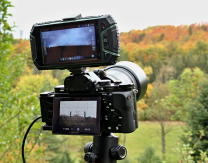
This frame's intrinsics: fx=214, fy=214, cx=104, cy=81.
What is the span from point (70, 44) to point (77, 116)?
0.25m

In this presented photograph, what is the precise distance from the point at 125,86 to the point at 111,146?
0.23 m

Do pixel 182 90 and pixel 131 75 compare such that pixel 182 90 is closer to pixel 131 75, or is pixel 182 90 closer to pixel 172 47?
pixel 172 47

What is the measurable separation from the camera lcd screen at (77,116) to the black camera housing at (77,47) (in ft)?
0.41

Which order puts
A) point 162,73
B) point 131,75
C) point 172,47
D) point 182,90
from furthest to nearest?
point 172,47 → point 162,73 → point 182,90 → point 131,75

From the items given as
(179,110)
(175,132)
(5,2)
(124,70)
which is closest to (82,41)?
(124,70)

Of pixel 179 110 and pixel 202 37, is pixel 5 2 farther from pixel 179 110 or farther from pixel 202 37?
pixel 202 37

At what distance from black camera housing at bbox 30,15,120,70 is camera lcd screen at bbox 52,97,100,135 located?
124mm

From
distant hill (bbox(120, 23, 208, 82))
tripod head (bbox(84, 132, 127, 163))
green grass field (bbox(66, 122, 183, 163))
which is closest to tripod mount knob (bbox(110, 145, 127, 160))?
tripod head (bbox(84, 132, 127, 163))

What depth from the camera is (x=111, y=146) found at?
2.57ft

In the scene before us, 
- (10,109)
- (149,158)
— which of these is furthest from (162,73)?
(10,109)

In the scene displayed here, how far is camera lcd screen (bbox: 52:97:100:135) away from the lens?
2.34 ft

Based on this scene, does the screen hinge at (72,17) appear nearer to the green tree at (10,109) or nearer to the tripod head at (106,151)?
the tripod head at (106,151)

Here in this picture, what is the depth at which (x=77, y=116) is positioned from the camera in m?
0.73

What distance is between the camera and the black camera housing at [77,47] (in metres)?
0.66
